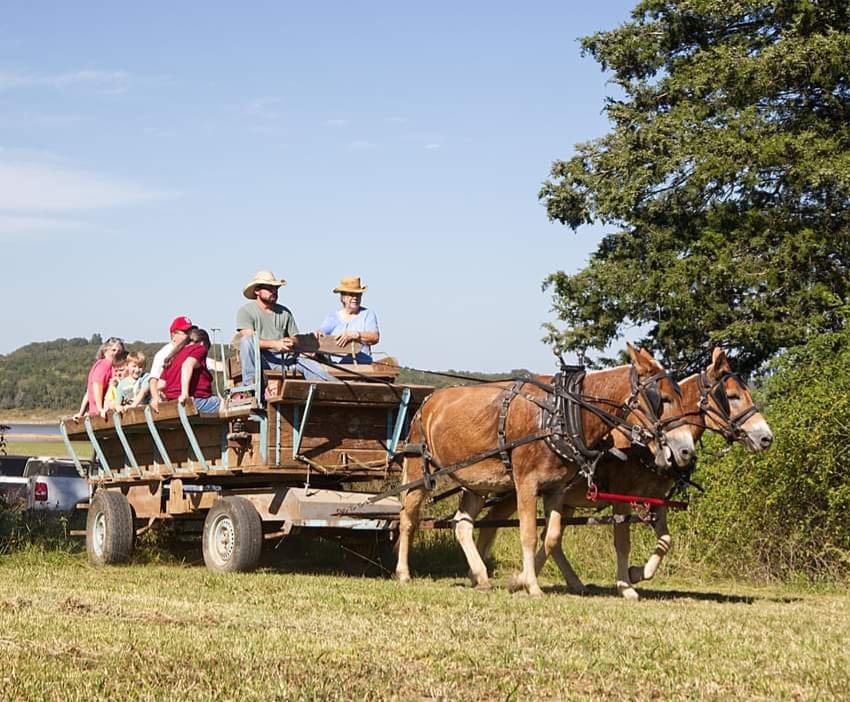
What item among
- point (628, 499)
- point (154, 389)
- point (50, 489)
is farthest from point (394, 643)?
point (50, 489)

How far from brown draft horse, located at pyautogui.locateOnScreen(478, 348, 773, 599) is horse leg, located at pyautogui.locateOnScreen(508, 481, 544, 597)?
35cm

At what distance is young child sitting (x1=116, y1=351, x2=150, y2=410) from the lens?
16.0 metres

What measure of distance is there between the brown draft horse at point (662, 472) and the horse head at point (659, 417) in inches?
4.6

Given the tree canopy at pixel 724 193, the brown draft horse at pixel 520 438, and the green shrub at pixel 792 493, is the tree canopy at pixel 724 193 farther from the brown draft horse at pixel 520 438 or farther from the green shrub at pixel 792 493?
the brown draft horse at pixel 520 438

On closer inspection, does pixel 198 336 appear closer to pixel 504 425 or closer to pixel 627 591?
pixel 504 425

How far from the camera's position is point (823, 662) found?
767cm

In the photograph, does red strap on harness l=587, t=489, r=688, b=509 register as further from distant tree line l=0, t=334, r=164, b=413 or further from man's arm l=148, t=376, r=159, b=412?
distant tree line l=0, t=334, r=164, b=413

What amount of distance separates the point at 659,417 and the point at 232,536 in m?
4.59

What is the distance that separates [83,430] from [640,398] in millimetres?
8111

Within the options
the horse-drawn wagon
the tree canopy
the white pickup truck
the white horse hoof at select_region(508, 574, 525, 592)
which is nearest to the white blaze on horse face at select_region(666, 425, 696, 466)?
the white horse hoof at select_region(508, 574, 525, 592)

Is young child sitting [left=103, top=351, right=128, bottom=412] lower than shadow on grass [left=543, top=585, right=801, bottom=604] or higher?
higher

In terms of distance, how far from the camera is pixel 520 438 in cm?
1205

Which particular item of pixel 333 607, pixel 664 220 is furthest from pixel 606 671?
pixel 664 220

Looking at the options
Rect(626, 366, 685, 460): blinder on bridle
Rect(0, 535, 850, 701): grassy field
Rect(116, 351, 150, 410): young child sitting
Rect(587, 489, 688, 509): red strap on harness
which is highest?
Rect(116, 351, 150, 410): young child sitting
